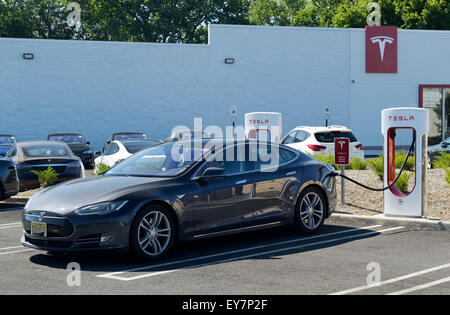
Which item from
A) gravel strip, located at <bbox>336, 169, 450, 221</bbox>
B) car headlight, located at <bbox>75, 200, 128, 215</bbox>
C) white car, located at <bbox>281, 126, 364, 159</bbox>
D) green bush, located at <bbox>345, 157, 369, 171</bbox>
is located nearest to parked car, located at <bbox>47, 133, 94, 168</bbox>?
white car, located at <bbox>281, 126, 364, 159</bbox>

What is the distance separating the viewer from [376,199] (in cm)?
1274

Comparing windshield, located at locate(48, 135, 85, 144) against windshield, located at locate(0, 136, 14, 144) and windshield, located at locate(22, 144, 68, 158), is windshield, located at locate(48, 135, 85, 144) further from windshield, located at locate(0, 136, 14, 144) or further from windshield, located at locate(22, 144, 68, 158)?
windshield, located at locate(22, 144, 68, 158)

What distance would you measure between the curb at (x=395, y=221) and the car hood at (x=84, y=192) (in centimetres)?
415

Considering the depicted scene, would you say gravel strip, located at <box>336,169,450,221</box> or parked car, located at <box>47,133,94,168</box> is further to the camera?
parked car, located at <box>47,133,94,168</box>

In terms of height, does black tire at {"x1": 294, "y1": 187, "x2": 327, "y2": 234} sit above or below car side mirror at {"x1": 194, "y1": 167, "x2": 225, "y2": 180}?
below

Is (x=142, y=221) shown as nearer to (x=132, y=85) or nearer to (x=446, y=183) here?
(x=446, y=183)

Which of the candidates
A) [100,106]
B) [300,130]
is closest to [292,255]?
[300,130]

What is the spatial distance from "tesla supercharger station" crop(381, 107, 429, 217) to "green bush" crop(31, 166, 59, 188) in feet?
26.2

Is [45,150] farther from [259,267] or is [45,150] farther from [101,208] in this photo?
[259,267]

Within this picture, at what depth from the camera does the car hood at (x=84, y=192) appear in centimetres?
782

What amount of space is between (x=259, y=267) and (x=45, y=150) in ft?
33.9

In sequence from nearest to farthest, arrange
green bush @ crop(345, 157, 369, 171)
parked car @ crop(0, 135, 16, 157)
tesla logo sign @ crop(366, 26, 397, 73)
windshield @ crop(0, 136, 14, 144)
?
green bush @ crop(345, 157, 369, 171), parked car @ crop(0, 135, 16, 157), windshield @ crop(0, 136, 14, 144), tesla logo sign @ crop(366, 26, 397, 73)

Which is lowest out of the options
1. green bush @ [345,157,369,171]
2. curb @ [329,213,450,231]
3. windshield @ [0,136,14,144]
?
curb @ [329,213,450,231]

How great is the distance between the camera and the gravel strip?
457 inches
